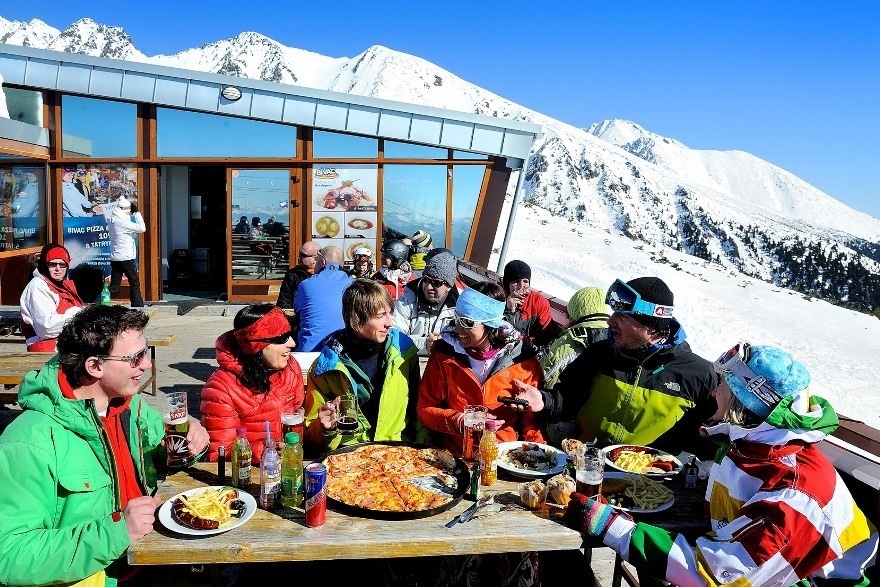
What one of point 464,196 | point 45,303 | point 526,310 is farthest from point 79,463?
point 464,196

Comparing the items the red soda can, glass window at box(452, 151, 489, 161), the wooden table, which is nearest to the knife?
the wooden table

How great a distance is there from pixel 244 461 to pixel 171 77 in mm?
10166

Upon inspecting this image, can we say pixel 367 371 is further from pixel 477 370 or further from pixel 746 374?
pixel 746 374

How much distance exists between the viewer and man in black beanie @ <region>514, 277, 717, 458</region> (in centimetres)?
332

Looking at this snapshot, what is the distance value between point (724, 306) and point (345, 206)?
17.3m

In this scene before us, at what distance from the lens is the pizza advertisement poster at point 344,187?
11.5 m

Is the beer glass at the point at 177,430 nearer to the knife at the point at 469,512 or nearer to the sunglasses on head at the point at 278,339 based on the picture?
the sunglasses on head at the point at 278,339

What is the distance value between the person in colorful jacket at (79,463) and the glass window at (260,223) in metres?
9.24

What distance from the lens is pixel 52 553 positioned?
2016 mm

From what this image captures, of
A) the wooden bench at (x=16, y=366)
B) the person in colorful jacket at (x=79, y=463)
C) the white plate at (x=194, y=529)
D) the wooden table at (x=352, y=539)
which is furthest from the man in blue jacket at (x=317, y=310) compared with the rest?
the wooden table at (x=352, y=539)

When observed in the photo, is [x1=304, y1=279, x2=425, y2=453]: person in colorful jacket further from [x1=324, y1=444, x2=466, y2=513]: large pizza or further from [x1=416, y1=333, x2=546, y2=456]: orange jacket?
[x1=324, y1=444, x2=466, y2=513]: large pizza

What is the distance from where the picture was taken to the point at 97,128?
10969 millimetres

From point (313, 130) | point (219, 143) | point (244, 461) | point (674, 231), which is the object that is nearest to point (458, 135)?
point (313, 130)

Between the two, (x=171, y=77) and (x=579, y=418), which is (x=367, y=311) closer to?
(x=579, y=418)
